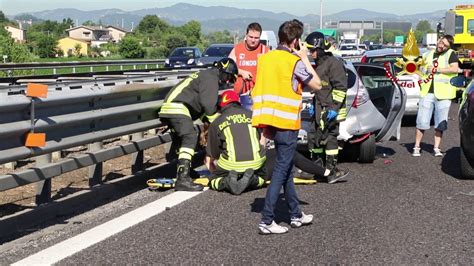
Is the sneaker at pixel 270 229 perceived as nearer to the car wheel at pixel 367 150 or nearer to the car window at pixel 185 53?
the car wheel at pixel 367 150

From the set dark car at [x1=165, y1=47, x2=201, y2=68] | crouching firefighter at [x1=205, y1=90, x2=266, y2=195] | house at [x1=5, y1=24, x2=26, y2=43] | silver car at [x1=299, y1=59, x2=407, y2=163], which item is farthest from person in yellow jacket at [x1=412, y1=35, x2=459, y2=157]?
house at [x1=5, y1=24, x2=26, y2=43]

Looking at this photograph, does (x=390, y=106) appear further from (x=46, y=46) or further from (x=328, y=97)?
(x=46, y=46)

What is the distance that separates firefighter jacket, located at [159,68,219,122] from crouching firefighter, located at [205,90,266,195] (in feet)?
0.66

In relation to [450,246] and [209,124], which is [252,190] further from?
[450,246]

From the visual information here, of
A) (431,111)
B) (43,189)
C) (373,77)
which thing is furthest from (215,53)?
(43,189)

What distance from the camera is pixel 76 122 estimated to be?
703cm

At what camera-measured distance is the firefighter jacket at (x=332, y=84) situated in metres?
9.25

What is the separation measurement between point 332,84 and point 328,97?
0.17 metres

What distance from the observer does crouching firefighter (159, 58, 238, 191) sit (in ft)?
27.3

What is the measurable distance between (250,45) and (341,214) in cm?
365

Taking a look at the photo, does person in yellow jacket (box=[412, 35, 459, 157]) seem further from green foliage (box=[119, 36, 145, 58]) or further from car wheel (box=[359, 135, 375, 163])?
green foliage (box=[119, 36, 145, 58])

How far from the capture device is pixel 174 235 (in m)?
6.07

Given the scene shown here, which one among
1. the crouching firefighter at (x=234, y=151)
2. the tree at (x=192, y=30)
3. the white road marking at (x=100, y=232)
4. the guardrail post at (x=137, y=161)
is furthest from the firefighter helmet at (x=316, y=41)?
the tree at (x=192, y=30)

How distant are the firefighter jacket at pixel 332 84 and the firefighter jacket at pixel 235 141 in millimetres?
1259
